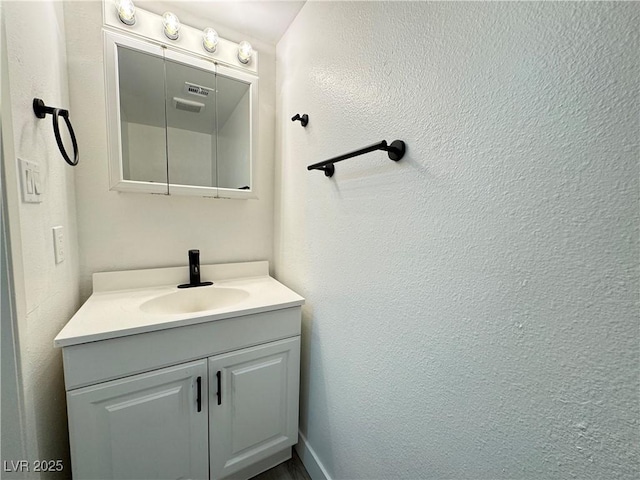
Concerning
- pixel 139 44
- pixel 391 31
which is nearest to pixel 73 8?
pixel 139 44

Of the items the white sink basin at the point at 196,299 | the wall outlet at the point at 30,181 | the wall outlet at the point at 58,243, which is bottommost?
the white sink basin at the point at 196,299

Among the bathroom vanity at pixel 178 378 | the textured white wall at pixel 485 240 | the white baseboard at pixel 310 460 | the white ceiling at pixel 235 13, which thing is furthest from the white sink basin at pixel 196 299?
the white ceiling at pixel 235 13

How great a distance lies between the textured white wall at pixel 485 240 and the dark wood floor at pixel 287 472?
0.91 feet

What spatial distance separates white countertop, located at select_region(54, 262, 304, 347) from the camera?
2.51 feet

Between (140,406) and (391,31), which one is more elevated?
(391,31)

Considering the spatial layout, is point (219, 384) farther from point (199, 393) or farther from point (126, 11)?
point (126, 11)

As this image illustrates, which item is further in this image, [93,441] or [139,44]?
[139,44]

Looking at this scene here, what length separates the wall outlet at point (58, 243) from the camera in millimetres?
844

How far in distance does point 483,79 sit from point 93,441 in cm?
141

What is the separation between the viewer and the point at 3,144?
56 cm

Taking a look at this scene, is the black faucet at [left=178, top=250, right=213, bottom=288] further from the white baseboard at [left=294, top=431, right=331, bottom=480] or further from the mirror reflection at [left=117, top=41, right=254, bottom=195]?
the white baseboard at [left=294, top=431, right=331, bottom=480]

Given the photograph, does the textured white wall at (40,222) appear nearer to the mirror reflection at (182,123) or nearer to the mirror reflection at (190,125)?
the mirror reflection at (182,123)

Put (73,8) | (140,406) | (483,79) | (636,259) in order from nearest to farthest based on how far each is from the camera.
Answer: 1. (636,259)
2. (483,79)
3. (140,406)
4. (73,8)

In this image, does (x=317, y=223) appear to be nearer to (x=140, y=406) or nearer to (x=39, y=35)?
(x=140, y=406)
